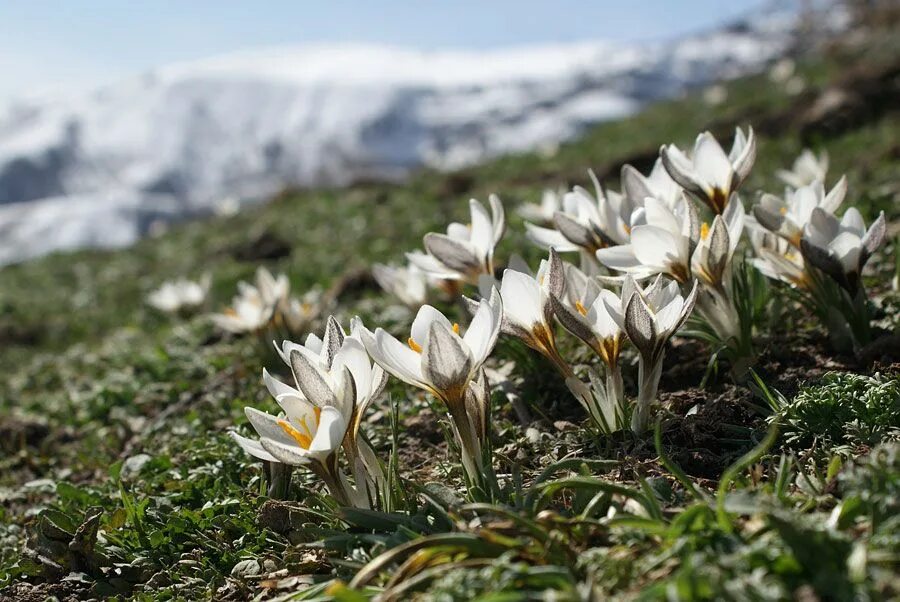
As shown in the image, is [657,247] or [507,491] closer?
[507,491]

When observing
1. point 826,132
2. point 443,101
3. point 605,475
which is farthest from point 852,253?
point 443,101

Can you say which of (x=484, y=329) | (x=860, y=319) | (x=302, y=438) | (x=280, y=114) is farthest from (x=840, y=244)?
(x=280, y=114)

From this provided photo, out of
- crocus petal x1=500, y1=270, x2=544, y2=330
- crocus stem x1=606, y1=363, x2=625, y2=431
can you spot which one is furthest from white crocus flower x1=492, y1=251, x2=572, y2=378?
crocus stem x1=606, y1=363, x2=625, y2=431

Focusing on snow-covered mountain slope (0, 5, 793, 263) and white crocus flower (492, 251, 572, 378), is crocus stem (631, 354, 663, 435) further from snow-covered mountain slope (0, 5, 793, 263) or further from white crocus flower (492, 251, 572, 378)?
snow-covered mountain slope (0, 5, 793, 263)

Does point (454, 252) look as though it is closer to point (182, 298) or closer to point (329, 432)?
point (329, 432)

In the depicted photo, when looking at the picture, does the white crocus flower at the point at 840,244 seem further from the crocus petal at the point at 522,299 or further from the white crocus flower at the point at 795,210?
the crocus petal at the point at 522,299

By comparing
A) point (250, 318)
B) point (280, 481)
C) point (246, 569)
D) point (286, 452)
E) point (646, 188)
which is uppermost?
point (646, 188)
